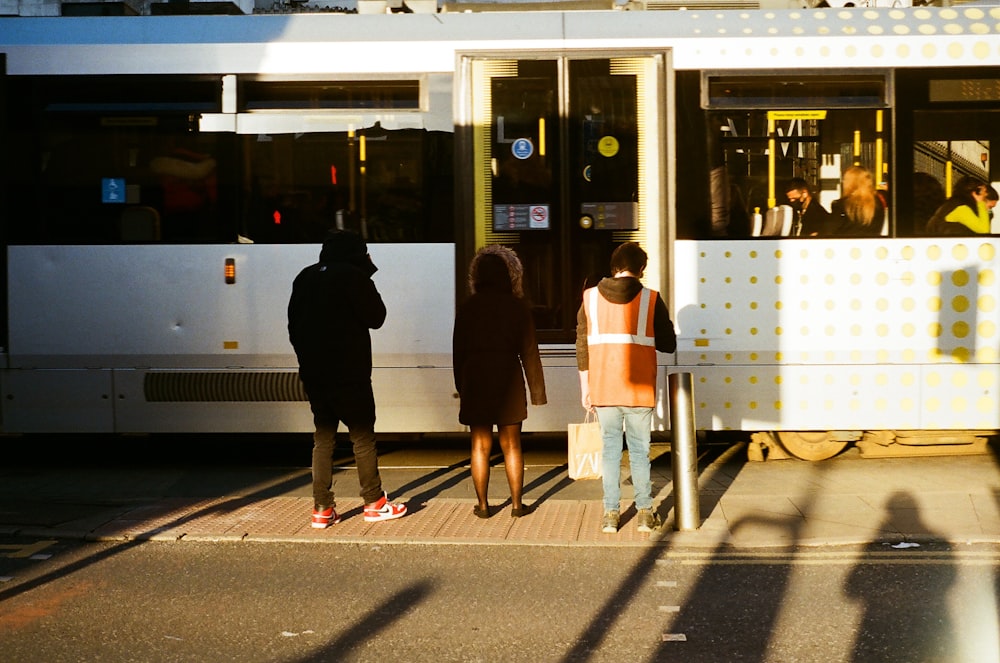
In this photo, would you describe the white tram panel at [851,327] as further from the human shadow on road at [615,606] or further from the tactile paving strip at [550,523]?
the human shadow on road at [615,606]

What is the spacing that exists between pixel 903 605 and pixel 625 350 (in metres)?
2.21

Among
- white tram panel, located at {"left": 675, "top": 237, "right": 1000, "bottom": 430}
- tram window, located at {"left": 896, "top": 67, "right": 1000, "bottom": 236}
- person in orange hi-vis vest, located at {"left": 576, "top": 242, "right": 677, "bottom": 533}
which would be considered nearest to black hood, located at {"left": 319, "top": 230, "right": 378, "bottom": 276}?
person in orange hi-vis vest, located at {"left": 576, "top": 242, "right": 677, "bottom": 533}

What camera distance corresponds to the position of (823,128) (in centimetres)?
875

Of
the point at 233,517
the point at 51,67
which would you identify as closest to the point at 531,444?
the point at 233,517

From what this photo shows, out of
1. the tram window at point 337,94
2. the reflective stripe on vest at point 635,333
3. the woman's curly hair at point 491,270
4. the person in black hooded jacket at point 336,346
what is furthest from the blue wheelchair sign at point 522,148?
the reflective stripe on vest at point 635,333

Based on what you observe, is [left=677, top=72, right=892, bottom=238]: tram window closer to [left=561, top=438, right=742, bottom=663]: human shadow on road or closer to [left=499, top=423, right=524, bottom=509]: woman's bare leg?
[left=499, top=423, right=524, bottom=509]: woman's bare leg

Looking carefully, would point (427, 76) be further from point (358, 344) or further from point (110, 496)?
point (110, 496)

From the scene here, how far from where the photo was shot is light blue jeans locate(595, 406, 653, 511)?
7.22m

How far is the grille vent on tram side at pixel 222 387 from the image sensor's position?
29.6ft

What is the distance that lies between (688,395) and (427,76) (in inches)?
131

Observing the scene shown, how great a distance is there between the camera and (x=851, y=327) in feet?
28.6

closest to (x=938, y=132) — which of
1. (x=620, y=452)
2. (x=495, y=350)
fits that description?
(x=620, y=452)

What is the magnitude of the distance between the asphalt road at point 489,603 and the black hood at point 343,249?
1.77m

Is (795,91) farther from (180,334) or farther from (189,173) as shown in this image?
(180,334)
